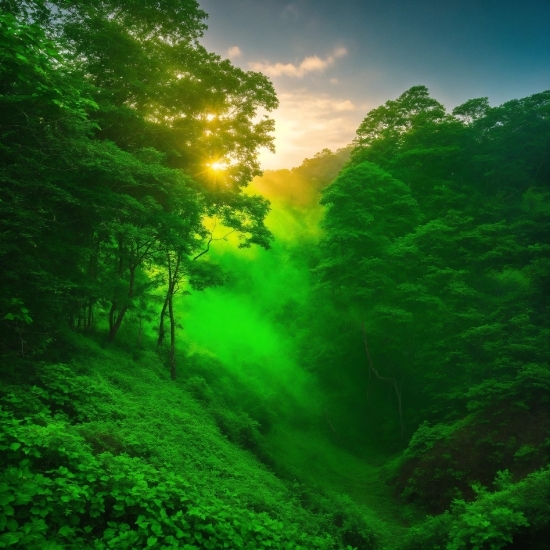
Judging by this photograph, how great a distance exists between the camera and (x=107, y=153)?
9328 mm

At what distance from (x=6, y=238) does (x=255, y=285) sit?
2313 cm

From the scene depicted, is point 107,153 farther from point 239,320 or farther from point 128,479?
point 239,320

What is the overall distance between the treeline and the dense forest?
0.08 metres

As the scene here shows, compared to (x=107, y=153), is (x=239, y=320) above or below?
below

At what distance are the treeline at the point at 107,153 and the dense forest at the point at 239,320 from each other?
0.08 m

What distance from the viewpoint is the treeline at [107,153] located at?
23.7ft

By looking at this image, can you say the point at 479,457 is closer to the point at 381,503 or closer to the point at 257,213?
the point at 381,503

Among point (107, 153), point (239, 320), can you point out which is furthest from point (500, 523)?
point (239, 320)

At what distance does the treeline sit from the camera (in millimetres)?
7227

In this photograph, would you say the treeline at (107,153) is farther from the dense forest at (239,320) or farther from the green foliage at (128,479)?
the green foliage at (128,479)

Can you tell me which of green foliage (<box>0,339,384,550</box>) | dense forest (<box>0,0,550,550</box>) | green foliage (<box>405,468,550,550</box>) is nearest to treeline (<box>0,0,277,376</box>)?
dense forest (<box>0,0,550,550</box>)

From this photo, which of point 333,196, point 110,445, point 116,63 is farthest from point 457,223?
point 110,445

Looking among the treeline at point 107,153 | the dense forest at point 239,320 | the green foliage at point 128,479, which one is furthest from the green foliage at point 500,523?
the treeline at point 107,153

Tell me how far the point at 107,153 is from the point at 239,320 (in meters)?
18.6
